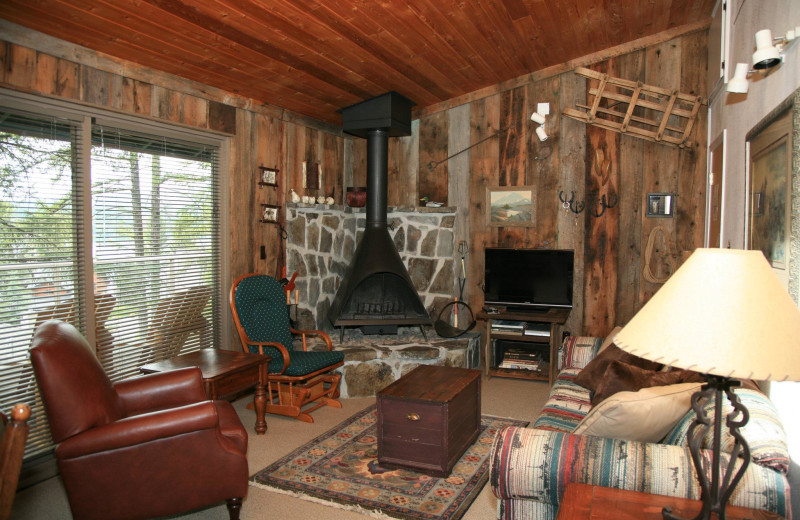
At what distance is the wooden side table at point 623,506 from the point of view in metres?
1.59

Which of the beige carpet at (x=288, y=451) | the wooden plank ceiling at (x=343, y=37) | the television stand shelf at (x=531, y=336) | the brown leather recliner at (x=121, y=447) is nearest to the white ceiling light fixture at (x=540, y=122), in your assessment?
the wooden plank ceiling at (x=343, y=37)

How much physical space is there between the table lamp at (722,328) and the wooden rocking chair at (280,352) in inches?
118

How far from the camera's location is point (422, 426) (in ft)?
10.4

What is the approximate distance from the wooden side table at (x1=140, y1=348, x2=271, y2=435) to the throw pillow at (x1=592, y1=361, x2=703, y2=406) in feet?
6.71

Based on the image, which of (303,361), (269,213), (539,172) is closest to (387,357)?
(303,361)

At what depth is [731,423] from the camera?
54.6 inches

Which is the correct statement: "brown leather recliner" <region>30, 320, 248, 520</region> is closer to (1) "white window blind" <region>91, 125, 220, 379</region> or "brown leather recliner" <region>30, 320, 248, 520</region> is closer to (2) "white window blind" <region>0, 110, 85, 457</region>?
(2) "white window blind" <region>0, 110, 85, 457</region>

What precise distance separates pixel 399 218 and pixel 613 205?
81.6 inches

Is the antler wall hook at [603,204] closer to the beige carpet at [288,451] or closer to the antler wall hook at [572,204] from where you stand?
the antler wall hook at [572,204]

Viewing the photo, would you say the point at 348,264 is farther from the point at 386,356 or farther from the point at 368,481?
the point at 368,481

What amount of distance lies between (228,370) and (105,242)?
115 centimetres

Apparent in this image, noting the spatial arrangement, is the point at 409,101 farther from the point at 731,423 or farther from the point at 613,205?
the point at 731,423

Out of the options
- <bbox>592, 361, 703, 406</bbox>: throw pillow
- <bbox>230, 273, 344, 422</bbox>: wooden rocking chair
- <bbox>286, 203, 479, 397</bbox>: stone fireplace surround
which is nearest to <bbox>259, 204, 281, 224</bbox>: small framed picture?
<bbox>286, 203, 479, 397</bbox>: stone fireplace surround

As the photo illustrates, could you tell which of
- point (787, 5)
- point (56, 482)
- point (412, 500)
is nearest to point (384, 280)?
point (412, 500)
